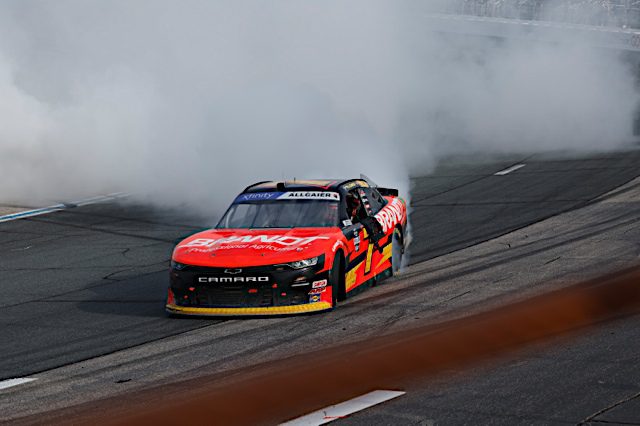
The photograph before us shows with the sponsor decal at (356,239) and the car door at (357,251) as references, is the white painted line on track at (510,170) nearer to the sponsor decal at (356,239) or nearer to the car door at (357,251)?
the car door at (357,251)

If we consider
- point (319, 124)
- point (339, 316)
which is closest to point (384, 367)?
point (339, 316)

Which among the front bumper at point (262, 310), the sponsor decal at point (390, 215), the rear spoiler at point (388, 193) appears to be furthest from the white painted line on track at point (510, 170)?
the front bumper at point (262, 310)

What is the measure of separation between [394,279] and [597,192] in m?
7.78

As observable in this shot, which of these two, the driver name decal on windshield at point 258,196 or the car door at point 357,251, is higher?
the driver name decal on windshield at point 258,196

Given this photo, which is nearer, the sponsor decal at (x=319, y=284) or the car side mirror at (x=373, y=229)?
the sponsor decal at (x=319, y=284)

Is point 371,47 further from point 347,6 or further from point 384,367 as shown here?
point 384,367

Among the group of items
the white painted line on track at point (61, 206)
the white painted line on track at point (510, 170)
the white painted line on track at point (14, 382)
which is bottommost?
the white painted line on track at point (61, 206)

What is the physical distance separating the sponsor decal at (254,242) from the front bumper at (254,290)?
0.40m

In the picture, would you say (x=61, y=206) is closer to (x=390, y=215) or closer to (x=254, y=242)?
(x=390, y=215)

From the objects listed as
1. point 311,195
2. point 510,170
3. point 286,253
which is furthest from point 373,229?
point 510,170

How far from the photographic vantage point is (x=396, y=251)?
13156 millimetres

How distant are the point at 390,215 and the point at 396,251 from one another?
1.39 feet

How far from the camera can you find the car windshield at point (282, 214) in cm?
1179

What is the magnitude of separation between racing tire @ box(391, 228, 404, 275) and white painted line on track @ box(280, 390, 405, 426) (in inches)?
222
